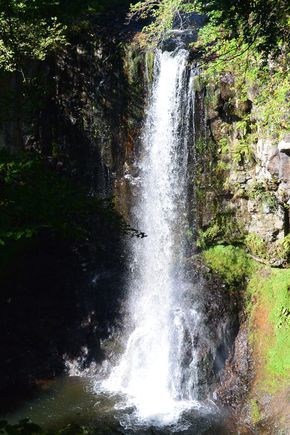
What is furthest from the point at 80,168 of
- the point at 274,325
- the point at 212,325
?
the point at 274,325

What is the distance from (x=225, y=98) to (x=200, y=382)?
23.0ft

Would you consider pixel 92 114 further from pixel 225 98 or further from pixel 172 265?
pixel 172 265

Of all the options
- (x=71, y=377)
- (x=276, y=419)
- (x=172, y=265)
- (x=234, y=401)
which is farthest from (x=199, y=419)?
(x=172, y=265)

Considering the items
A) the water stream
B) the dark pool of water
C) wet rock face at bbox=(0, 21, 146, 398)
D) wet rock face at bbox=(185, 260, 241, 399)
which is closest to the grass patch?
wet rock face at bbox=(185, 260, 241, 399)

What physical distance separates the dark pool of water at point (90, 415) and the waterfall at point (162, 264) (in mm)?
530

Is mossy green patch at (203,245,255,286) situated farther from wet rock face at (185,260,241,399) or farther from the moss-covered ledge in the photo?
wet rock face at (185,260,241,399)

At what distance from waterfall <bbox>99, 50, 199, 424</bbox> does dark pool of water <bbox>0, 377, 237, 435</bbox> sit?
1.74ft

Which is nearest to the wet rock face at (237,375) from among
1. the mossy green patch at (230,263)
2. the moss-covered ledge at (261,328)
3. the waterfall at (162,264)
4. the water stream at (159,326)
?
the moss-covered ledge at (261,328)

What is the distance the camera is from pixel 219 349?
425 inches

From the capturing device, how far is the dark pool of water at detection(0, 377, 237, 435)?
9.02m

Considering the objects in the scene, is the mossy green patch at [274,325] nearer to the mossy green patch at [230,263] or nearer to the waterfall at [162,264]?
the mossy green patch at [230,263]

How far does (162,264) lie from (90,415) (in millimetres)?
4781

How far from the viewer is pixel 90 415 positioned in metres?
9.55

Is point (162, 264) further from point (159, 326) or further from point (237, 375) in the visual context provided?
point (237, 375)
